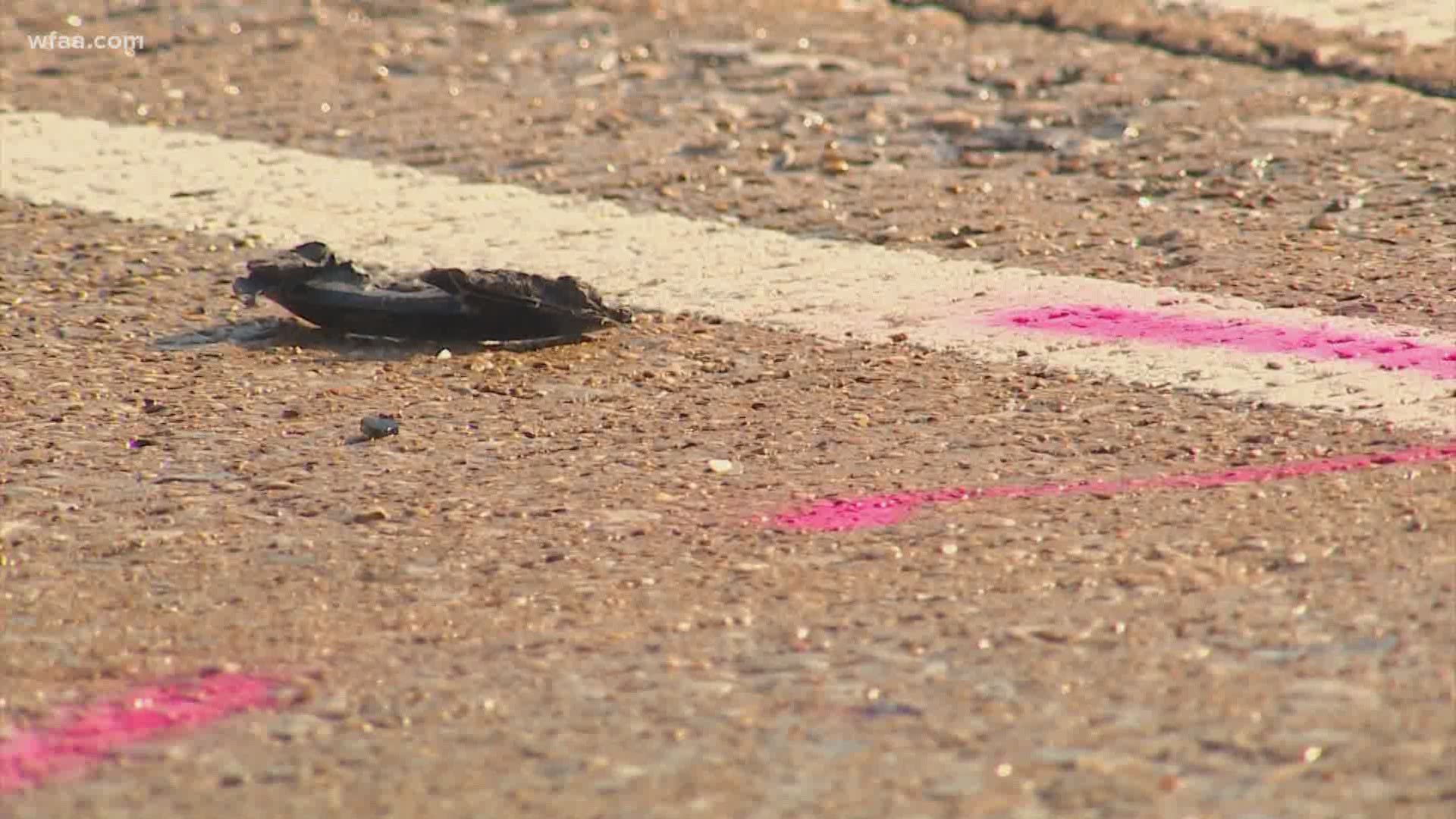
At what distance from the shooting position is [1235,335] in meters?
4.50

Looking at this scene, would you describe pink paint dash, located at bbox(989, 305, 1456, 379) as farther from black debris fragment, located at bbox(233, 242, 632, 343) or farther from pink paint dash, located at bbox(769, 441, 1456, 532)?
black debris fragment, located at bbox(233, 242, 632, 343)

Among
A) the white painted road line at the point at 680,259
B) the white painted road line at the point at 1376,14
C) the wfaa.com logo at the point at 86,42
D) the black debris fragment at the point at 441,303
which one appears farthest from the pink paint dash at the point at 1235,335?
the wfaa.com logo at the point at 86,42

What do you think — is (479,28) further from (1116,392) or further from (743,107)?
(1116,392)

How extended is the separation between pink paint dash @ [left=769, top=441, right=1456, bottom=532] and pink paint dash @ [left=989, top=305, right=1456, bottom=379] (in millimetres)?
463

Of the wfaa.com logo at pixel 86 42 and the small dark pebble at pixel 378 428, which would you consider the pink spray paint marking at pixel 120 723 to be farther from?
the wfaa.com logo at pixel 86 42

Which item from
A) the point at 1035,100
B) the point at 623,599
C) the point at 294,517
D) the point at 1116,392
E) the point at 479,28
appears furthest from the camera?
the point at 479,28

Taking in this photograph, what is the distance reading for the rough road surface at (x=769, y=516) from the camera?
9.05ft

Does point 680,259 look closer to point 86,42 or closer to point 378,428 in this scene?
point 378,428

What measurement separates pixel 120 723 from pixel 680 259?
8.28 feet

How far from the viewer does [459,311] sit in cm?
476

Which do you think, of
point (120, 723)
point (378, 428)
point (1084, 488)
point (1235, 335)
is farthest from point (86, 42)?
point (120, 723)

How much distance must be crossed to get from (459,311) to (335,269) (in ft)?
1.14

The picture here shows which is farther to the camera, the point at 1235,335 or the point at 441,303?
the point at 441,303

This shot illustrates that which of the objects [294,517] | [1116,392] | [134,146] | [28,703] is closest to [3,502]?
[294,517]
